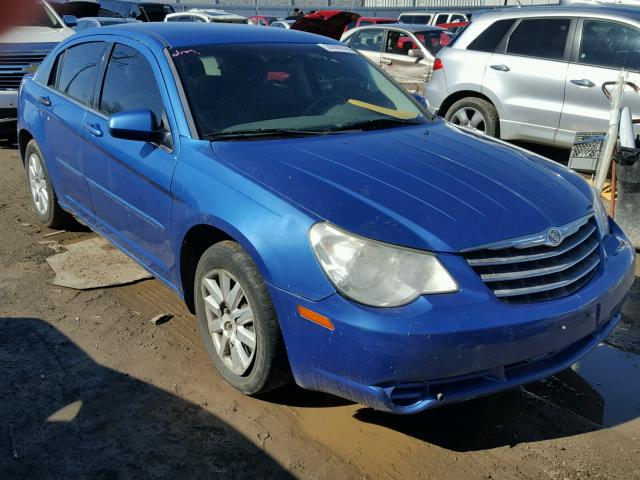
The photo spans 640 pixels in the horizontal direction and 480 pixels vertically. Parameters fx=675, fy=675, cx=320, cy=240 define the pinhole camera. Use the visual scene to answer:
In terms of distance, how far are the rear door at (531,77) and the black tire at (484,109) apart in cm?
9

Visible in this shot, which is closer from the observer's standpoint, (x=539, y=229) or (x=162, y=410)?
(x=539, y=229)

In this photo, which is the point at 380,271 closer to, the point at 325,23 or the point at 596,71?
the point at 596,71

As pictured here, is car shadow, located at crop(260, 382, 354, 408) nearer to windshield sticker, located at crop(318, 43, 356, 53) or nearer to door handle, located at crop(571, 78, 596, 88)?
windshield sticker, located at crop(318, 43, 356, 53)

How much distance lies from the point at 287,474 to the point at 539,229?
1482 mm

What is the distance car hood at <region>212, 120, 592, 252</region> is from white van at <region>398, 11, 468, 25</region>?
74.3 feet

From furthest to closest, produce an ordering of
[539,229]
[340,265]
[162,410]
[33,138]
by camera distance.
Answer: [33,138] → [162,410] → [539,229] → [340,265]

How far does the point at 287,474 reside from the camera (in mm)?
2758

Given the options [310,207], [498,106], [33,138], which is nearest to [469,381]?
[310,207]

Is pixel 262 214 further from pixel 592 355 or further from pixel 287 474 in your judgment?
pixel 592 355

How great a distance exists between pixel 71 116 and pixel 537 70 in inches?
195

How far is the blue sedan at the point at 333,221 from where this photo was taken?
2.65m

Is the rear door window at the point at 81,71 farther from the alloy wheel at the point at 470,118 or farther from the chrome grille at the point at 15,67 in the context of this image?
the alloy wheel at the point at 470,118

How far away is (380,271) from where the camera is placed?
2674 millimetres

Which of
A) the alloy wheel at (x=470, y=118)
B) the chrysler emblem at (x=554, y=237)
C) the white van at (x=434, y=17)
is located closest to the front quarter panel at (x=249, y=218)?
the chrysler emblem at (x=554, y=237)
